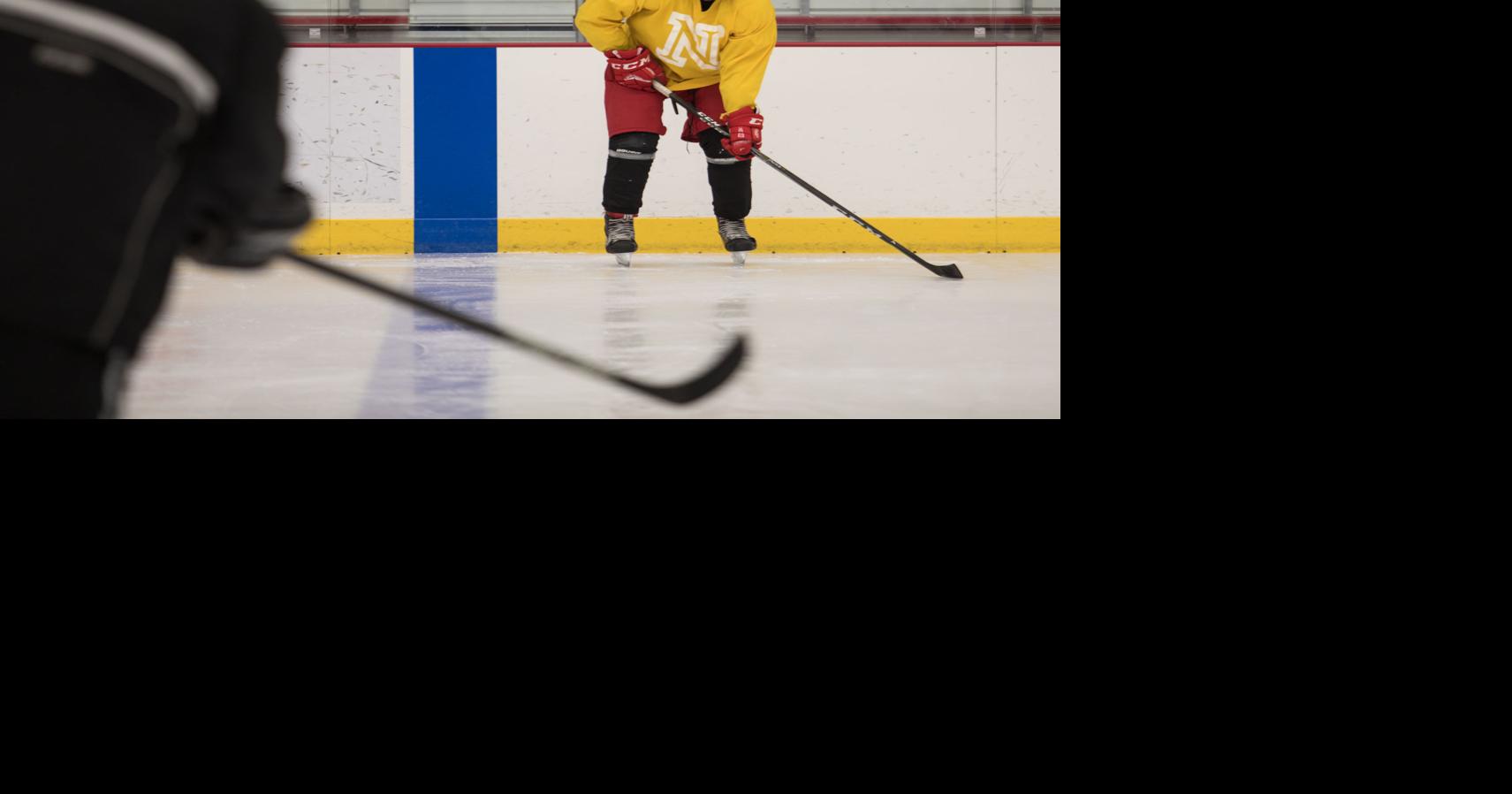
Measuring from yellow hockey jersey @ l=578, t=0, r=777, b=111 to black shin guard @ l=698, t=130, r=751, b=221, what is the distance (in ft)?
0.61

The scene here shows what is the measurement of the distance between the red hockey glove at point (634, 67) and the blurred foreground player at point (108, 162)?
4270mm

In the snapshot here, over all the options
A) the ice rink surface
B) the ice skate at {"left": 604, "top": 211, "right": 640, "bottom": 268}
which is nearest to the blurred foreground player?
the ice rink surface

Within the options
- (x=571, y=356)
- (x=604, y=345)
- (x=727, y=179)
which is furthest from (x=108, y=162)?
(x=727, y=179)

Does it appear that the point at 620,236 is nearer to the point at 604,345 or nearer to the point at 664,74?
the point at 664,74

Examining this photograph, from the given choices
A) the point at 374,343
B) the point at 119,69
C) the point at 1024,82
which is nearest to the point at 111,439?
the point at 119,69

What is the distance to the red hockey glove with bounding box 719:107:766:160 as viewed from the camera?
5.14 meters

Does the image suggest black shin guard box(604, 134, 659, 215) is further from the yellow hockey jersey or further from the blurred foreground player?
the blurred foreground player

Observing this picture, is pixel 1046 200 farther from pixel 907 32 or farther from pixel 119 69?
pixel 119 69

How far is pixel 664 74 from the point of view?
5.35 metres

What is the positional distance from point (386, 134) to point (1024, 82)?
2576 millimetres

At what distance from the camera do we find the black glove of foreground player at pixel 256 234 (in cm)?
108

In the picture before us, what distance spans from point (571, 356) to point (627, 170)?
3.77m

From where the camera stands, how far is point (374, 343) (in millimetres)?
2971

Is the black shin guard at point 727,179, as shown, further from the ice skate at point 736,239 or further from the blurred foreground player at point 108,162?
the blurred foreground player at point 108,162
